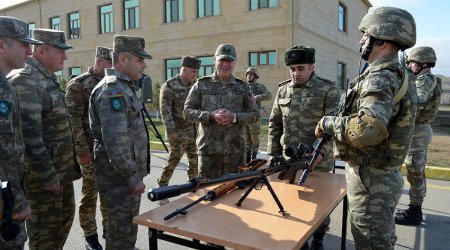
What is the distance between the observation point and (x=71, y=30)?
22188 millimetres

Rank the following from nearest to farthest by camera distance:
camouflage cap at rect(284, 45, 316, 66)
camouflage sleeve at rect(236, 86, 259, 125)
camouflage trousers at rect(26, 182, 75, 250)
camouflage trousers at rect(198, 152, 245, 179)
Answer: camouflage trousers at rect(26, 182, 75, 250)
camouflage cap at rect(284, 45, 316, 66)
camouflage sleeve at rect(236, 86, 259, 125)
camouflage trousers at rect(198, 152, 245, 179)

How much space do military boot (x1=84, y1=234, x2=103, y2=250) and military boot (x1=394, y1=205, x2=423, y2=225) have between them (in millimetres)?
3433

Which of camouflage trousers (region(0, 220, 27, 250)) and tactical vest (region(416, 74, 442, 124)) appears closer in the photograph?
camouflage trousers (region(0, 220, 27, 250))

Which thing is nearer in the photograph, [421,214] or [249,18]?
[421,214]

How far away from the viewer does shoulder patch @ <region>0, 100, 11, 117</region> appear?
194cm

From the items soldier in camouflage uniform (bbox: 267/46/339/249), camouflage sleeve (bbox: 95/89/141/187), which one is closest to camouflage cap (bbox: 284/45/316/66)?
soldier in camouflage uniform (bbox: 267/46/339/249)

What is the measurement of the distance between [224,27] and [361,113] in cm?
1489

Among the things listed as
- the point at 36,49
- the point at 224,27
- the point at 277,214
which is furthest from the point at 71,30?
the point at 277,214

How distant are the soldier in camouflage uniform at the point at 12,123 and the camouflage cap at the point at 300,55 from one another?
2.23 meters

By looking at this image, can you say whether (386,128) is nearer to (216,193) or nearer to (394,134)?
(394,134)

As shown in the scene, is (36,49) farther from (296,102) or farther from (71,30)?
(71,30)

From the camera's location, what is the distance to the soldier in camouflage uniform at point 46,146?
2.51 meters

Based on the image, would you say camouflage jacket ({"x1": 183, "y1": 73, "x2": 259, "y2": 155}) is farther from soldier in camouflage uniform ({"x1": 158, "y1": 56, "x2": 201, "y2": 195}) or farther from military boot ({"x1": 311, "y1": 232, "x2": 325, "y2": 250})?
soldier in camouflage uniform ({"x1": 158, "y1": 56, "x2": 201, "y2": 195})

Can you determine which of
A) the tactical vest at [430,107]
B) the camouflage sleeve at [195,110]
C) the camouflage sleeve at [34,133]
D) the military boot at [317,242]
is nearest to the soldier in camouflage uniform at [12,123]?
the camouflage sleeve at [34,133]
